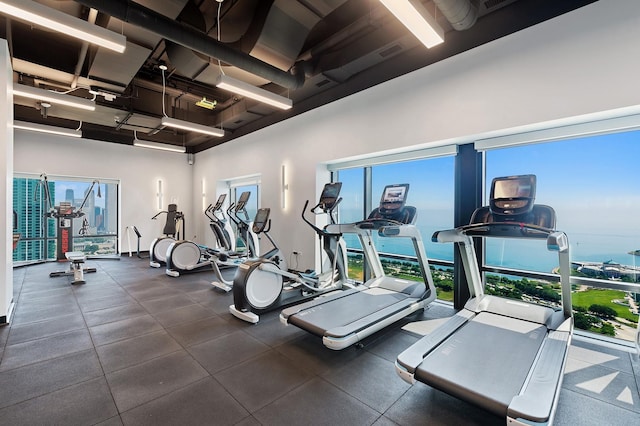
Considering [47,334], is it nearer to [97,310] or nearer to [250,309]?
[97,310]

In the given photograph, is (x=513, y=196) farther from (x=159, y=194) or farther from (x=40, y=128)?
(x=159, y=194)

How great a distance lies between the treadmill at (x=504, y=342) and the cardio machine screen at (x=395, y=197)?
2.89ft

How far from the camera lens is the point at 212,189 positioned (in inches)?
349

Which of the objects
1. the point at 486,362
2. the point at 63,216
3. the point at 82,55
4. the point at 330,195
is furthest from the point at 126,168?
the point at 486,362

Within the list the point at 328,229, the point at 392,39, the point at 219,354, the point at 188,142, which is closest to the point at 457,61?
the point at 392,39

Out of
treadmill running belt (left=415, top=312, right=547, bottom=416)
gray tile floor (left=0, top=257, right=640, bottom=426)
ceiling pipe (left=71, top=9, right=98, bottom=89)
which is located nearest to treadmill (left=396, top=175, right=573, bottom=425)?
treadmill running belt (left=415, top=312, right=547, bottom=416)

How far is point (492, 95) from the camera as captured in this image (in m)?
3.37

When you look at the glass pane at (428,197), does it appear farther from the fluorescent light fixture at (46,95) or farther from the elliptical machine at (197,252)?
the fluorescent light fixture at (46,95)

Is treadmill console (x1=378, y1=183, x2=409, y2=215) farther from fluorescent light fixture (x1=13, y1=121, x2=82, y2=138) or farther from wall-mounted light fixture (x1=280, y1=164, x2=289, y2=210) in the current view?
fluorescent light fixture (x1=13, y1=121, x2=82, y2=138)

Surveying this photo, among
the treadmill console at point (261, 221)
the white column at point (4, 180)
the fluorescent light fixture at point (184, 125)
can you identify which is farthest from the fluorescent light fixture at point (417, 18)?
the fluorescent light fixture at point (184, 125)

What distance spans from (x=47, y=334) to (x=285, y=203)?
13.6 feet

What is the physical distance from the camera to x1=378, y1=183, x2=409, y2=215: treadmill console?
3.71m

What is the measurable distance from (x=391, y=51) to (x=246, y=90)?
2164 mm

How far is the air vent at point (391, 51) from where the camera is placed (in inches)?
155
